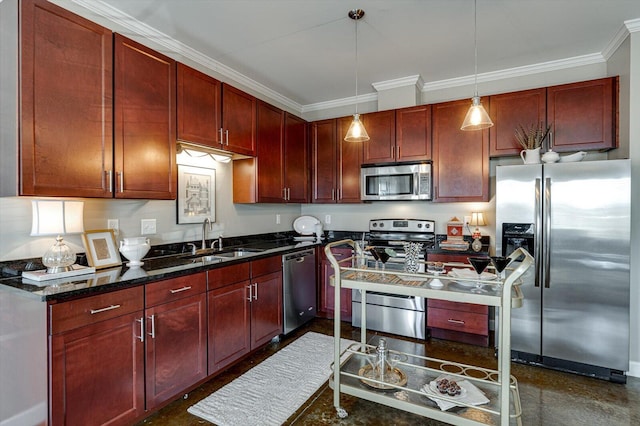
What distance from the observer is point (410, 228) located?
3898mm

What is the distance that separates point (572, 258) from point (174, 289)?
305 cm

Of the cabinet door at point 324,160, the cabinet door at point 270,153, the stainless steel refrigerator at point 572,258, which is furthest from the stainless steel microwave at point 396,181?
the cabinet door at point 270,153

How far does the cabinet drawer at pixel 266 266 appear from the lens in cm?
280

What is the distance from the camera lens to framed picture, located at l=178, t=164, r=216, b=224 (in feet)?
9.57

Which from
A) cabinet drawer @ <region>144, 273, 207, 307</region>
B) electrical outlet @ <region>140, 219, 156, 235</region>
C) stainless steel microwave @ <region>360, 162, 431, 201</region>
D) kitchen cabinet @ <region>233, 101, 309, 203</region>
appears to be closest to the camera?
cabinet drawer @ <region>144, 273, 207, 307</region>

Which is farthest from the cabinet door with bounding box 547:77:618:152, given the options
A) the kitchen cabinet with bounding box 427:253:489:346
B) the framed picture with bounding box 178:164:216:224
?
the framed picture with bounding box 178:164:216:224

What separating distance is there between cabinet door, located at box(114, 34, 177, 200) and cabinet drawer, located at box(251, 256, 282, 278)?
89 cm

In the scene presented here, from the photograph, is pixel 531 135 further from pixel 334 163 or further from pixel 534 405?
pixel 534 405

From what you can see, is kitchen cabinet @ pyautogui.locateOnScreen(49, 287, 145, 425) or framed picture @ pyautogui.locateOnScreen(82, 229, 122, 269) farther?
framed picture @ pyautogui.locateOnScreen(82, 229, 122, 269)

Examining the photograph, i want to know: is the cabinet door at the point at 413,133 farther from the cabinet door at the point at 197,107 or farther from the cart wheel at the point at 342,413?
the cart wheel at the point at 342,413

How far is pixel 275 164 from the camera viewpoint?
143 inches

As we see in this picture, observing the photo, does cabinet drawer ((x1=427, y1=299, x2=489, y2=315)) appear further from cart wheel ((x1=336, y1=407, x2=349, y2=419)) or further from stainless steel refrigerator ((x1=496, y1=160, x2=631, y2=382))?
cart wheel ((x1=336, y1=407, x2=349, y2=419))

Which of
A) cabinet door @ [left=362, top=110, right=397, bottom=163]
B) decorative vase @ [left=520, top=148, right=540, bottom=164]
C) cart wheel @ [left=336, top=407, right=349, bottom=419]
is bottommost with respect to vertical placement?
cart wheel @ [left=336, top=407, right=349, bottom=419]

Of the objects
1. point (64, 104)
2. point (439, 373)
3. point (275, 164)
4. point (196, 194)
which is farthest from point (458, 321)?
point (64, 104)
